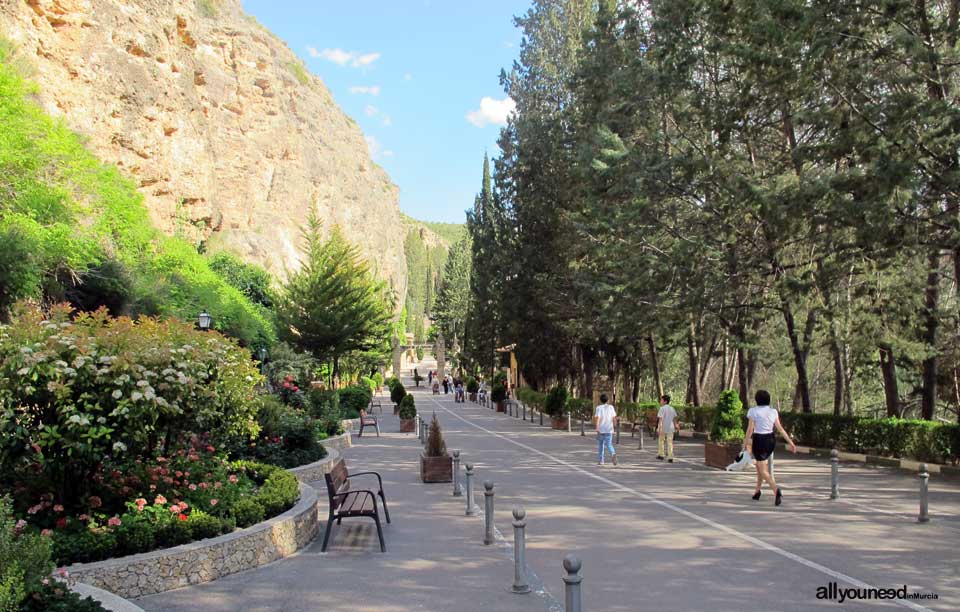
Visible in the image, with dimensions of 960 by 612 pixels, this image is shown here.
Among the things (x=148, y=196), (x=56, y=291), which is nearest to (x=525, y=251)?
(x=56, y=291)

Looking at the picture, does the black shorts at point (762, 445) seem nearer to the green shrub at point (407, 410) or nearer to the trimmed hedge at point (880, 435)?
the trimmed hedge at point (880, 435)

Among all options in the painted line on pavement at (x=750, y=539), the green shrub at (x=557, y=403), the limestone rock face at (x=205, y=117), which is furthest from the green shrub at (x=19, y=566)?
the limestone rock face at (x=205, y=117)

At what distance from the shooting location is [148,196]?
50562 mm

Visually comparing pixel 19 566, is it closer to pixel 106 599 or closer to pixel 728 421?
pixel 106 599

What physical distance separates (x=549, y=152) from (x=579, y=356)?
12658 millimetres

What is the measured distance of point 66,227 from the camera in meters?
22.1

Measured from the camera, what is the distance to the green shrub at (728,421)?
54.5ft

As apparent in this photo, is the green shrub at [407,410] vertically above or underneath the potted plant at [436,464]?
above

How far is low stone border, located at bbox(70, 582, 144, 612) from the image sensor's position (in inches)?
221

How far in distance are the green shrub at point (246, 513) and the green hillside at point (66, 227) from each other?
48.7 ft

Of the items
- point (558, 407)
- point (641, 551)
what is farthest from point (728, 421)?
point (558, 407)

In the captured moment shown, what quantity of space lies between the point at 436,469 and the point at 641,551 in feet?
21.6

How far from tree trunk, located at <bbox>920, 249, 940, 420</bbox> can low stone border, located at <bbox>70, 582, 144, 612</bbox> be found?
56.4ft

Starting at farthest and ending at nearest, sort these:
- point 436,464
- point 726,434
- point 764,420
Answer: point 726,434
point 436,464
point 764,420
